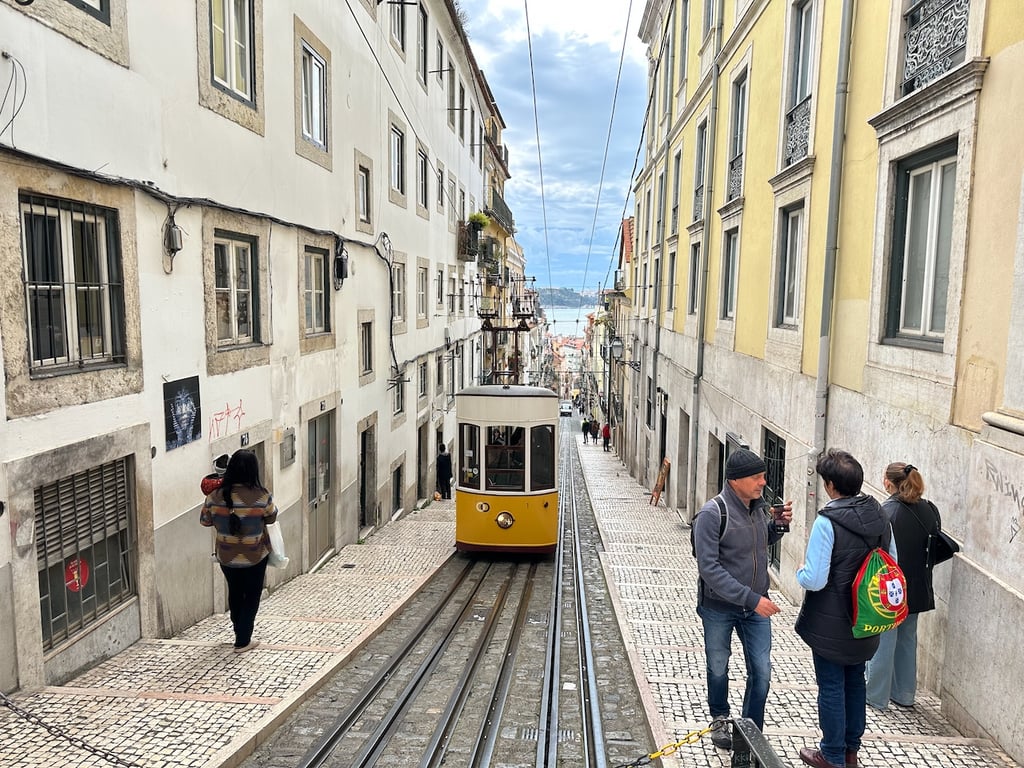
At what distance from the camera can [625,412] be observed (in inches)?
1193

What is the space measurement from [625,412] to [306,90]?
22.7m

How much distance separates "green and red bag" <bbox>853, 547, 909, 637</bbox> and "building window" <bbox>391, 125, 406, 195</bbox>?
42.3 feet

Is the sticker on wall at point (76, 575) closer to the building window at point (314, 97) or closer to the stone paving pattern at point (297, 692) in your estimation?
the stone paving pattern at point (297, 692)

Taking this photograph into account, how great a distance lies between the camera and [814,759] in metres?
3.73

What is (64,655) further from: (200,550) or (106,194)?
(106,194)

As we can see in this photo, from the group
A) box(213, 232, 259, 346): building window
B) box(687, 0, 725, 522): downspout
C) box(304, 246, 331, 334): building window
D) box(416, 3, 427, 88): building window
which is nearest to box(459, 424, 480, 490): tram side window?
box(304, 246, 331, 334): building window

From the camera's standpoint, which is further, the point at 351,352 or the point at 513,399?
the point at 351,352

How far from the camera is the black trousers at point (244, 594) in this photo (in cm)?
545

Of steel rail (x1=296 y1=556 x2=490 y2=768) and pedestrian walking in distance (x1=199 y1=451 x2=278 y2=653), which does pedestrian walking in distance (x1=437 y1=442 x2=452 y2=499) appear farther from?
pedestrian walking in distance (x1=199 y1=451 x2=278 y2=653)

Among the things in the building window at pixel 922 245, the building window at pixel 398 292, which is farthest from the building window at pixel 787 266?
the building window at pixel 398 292

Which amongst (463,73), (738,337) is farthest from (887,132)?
(463,73)

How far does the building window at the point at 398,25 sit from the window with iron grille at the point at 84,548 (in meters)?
11.7

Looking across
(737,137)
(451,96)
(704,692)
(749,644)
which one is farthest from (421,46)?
(749,644)

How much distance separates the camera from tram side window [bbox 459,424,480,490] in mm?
10773
